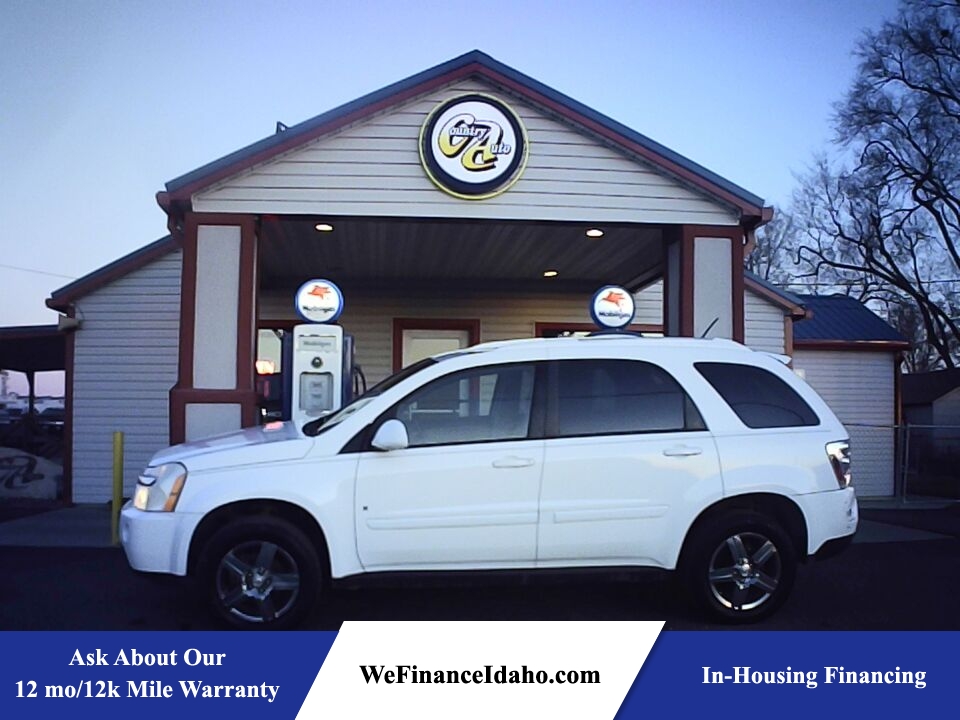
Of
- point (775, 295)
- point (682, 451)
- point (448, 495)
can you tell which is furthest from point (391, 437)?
point (775, 295)

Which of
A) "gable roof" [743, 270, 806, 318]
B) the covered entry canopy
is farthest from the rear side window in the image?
"gable roof" [743, 270, 806, 318]

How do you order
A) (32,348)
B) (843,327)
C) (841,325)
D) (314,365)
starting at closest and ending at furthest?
(314,365) → (32,348) → (843,327) → (841,325)

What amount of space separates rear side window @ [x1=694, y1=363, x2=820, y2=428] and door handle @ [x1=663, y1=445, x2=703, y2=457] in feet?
1.44

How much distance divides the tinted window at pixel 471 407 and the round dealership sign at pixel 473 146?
Result: 3.89 meters

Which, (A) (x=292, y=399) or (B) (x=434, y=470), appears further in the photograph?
(A) (x=292, y=399)

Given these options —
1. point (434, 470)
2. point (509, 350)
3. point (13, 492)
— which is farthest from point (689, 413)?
point (13, 492)

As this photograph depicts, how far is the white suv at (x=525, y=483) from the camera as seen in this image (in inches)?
204

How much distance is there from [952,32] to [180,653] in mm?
22941

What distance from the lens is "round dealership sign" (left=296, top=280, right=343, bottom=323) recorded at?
9242 mm

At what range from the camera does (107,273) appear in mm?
12781

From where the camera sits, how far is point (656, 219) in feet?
30.8

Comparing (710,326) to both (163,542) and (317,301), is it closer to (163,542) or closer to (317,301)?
(317,301)

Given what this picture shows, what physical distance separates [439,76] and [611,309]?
3.19 m

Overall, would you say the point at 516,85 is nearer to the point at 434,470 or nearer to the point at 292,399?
the point at 292,399
